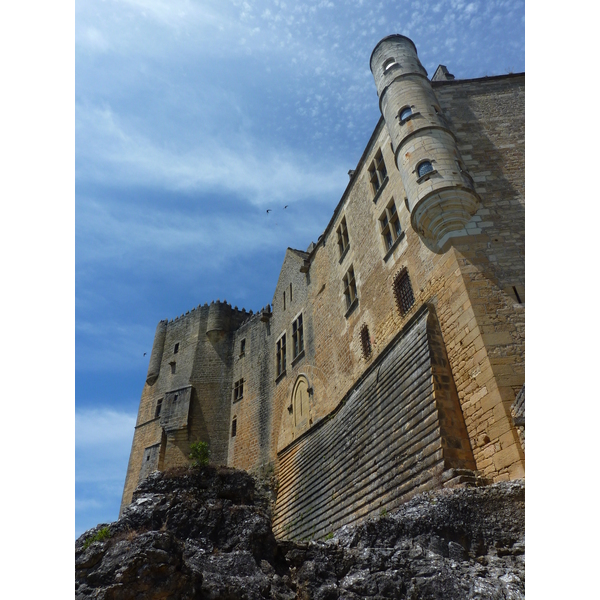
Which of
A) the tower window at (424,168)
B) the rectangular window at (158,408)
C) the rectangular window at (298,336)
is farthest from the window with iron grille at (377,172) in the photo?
the rectangular window at (158,408)

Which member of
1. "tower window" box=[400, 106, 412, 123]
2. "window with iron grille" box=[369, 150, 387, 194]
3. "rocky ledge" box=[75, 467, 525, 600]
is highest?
"window with iron grille" box=[369, 150, 387, 194]

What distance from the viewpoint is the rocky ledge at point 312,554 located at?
14.9ft

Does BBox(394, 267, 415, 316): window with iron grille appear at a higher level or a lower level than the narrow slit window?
lower

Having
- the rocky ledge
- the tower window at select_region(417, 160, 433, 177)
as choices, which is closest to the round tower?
the tower window at select_region(417, 160, 433, 177)

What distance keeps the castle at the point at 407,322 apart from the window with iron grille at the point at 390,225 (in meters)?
0.04

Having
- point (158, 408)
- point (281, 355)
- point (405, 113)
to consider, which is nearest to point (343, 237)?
point (405, 113)

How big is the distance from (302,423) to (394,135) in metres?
10.1

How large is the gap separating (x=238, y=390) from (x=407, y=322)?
1424 centimetres

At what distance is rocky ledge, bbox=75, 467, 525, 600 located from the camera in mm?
4551

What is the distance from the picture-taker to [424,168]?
425 inches

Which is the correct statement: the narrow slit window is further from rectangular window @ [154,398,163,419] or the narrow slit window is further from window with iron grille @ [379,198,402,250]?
window with iron grille @ [379,198,402,250]

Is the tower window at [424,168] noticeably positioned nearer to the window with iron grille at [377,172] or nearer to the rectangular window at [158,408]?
the window with iron grille at [377,172]

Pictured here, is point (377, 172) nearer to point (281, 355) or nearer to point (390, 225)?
point (390, 225)

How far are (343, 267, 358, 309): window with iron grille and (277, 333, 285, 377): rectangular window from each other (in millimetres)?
5969
